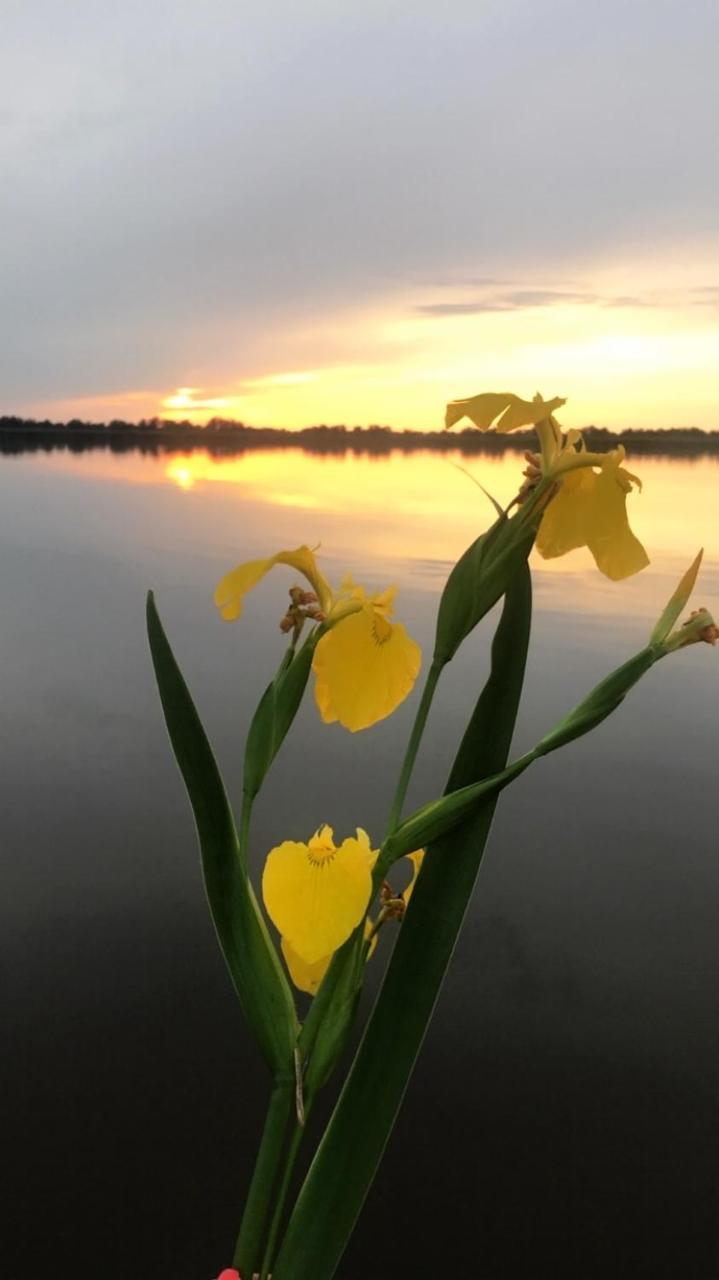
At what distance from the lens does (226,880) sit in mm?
382

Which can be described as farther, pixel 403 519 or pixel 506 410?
pixel 403 519

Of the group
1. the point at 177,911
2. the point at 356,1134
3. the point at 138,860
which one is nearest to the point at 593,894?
the point at 177,911

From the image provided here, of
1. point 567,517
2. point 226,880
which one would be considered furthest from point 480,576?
point 226,880

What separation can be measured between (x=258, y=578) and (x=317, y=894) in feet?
0.43

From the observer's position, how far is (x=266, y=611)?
3928mm

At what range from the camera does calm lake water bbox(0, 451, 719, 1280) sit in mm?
1229

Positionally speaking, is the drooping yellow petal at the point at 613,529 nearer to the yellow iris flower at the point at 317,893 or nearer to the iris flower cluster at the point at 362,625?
the iris flower cluster at the point at 362,625

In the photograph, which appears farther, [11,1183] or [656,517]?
[656,517]

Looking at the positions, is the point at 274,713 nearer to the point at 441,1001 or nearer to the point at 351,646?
the point at 351,646

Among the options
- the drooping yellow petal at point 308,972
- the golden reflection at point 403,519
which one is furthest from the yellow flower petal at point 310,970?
the golden reflection at point 403,519

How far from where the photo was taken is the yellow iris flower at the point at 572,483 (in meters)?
0.36

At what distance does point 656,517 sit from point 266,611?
5.09 meters

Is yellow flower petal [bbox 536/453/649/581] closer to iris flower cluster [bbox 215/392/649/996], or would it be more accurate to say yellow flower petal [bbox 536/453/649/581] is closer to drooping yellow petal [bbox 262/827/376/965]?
iris flower cluster [bbox 215/392/649/996]

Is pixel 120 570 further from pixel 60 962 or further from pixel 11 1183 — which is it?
pixel 11 1183
